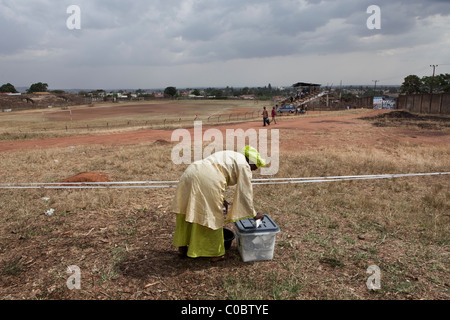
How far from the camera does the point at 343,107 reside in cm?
4931

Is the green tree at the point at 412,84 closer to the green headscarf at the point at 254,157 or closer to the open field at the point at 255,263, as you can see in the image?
the open field at the point at 255,263

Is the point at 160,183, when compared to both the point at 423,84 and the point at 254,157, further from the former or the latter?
the point at 423,84

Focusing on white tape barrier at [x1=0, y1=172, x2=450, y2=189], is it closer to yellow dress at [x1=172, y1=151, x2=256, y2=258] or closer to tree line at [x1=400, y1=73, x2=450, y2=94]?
yellow dress at [x1=172, y1=151, x2=256, y2=258]

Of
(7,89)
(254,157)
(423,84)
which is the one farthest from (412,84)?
(7,89)

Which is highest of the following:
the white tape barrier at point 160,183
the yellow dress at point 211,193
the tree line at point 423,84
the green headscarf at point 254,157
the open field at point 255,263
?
the tree line at point 423,84

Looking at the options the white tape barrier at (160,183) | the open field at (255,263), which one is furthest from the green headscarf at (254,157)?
the white tape barrier at (160,183)

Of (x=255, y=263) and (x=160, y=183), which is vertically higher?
(x=160, y=183)

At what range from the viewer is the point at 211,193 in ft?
12.6

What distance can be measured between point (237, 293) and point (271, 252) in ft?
2.88

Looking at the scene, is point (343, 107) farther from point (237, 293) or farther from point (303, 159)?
point (237, 293)

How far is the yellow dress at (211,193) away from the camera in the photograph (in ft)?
12.6

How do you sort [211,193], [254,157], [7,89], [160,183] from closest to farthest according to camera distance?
[211,193] → [254,157] → [160,183] → [7,89]

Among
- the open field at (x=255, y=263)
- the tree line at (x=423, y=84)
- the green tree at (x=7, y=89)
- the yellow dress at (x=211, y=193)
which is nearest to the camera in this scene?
the open field at (x=255, y=263)

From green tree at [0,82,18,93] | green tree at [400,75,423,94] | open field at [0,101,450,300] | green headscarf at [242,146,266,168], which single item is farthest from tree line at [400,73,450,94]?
green tree at [0,82,18,93]
